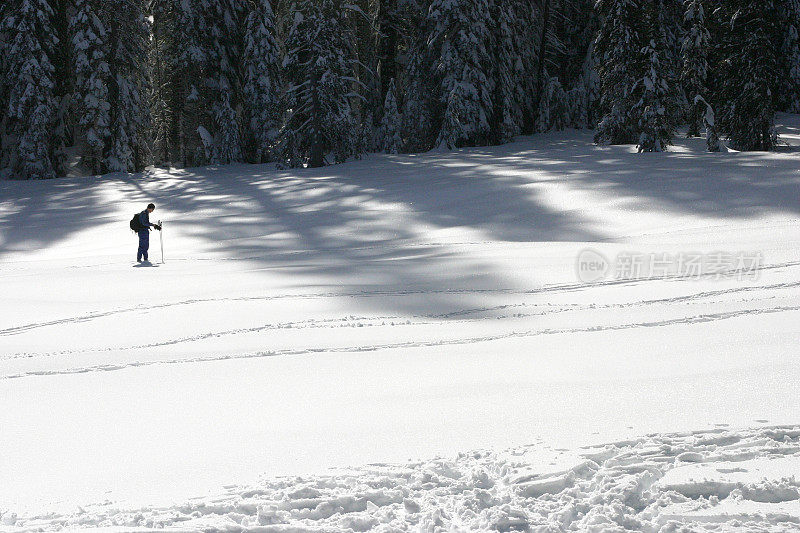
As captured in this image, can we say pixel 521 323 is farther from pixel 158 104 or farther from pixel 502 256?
pixel 158 104

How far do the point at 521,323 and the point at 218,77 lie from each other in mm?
28477

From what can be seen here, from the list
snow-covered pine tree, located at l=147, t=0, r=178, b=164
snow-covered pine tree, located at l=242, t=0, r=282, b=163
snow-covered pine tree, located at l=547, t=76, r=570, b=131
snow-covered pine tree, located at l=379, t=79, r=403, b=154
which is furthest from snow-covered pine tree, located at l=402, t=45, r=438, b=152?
snow-covered pine tree, located at l=147, t=0, r=178, b=164

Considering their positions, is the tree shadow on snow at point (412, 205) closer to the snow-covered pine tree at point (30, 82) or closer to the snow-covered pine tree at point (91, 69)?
the snow-covered pine tree at point (30, 82)

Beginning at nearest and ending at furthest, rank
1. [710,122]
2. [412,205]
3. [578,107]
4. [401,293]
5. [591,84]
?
[401,293] < [412,205] < [710,122] < [591,84] < [578,107]

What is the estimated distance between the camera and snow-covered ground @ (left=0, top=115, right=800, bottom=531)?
4.11 m

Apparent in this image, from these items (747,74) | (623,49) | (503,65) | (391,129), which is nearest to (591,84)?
Answer: (503,65)

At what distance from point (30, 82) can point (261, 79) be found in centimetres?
925

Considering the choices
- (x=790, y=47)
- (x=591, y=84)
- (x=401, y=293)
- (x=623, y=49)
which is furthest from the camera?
(x=591, y=84)

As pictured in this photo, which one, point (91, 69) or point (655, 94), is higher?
point (91, 69)

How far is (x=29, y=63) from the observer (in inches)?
1203

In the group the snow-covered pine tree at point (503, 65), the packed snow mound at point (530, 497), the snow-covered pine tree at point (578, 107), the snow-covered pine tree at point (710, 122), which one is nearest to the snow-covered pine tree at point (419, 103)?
the snow-covered pine tree at point (503, 65)

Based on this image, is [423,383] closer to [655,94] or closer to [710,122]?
[655,94]

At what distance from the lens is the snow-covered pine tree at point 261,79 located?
106 feet

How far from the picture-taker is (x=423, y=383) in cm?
609
